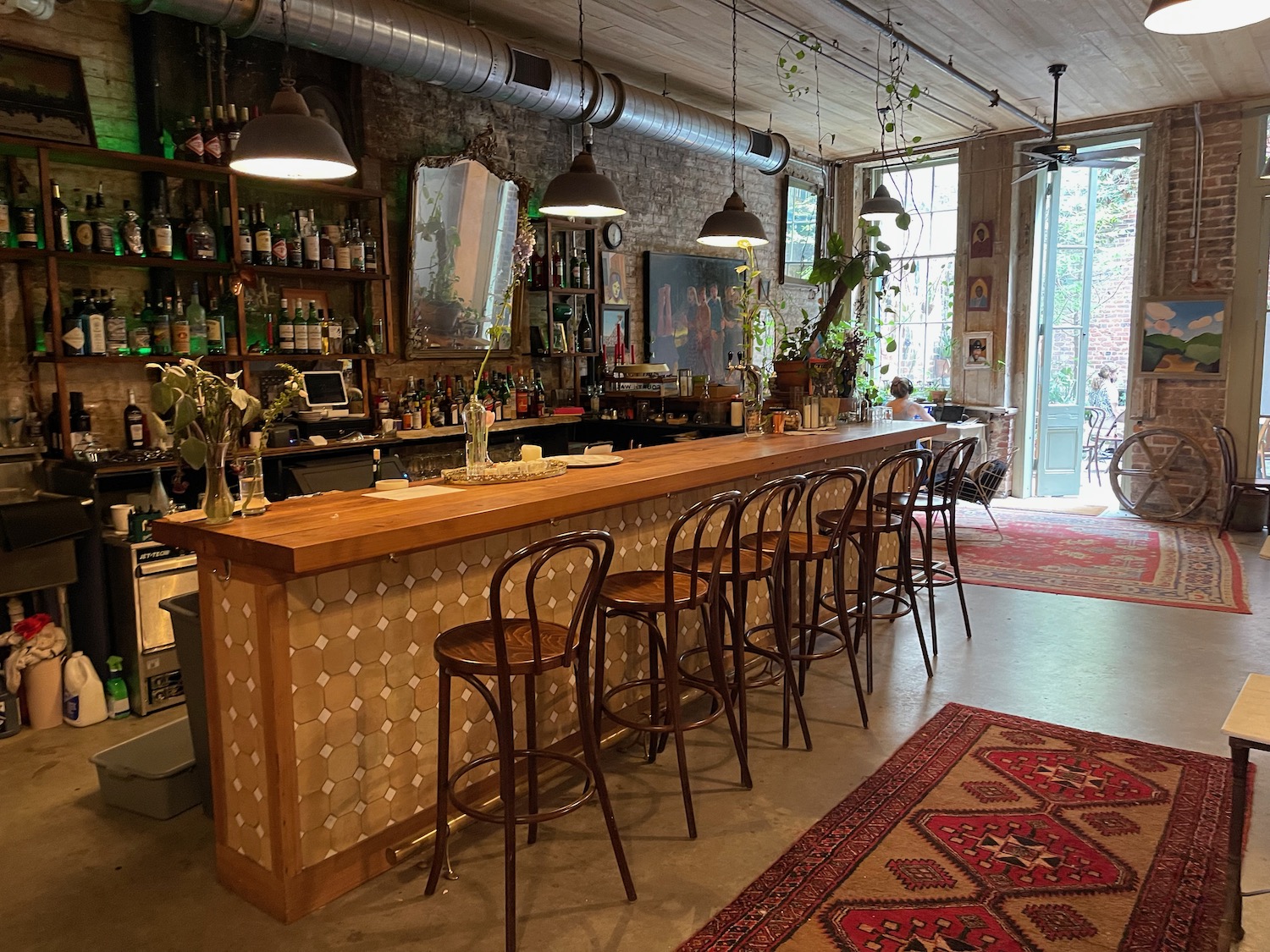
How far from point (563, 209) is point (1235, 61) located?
573 centimetres

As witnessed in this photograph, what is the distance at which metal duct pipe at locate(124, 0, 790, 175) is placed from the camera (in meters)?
4.33

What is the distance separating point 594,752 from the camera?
2.60 metres

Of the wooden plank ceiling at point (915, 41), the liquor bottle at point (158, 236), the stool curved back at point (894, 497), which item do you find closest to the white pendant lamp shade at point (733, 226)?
the wooden plank ceiling at point (915, 41)

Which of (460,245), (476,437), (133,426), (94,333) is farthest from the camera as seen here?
(460,245)

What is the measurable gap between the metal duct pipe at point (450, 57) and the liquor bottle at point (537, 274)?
1.04m

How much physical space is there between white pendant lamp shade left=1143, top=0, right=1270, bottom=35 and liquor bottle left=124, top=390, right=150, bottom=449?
4.56 meters

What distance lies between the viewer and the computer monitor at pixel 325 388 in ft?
17.2

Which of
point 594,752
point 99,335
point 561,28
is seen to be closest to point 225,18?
point 99,335

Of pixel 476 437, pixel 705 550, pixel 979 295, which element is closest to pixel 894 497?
pixel 705 550

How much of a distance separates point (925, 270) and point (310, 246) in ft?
23.7

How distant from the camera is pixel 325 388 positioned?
17.5ft

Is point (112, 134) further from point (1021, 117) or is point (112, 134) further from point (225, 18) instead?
point (1021, 117)

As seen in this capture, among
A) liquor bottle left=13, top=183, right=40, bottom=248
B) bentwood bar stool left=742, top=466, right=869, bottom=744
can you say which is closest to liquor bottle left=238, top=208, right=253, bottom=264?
liquor bottle left=13, top=183, right=40, bottom=248

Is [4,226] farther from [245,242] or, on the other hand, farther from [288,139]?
[288,139]
